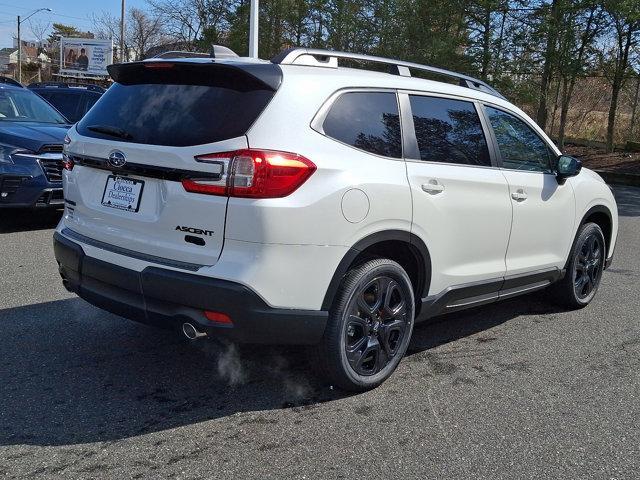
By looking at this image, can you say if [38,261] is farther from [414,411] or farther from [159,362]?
[414,411]

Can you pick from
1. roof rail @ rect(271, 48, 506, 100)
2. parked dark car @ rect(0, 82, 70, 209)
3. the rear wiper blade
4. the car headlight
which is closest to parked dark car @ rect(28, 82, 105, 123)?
parked dark car @ rect(0, 82, 70, 209)

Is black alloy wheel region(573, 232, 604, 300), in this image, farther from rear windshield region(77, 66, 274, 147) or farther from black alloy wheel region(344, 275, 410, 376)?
rear windshield region(77, 66, 274, 147)

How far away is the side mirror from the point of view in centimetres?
503

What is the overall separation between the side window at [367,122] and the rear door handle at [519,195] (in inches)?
47.7

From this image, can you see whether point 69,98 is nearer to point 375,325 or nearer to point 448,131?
point 448,131

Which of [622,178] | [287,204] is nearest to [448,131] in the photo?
[287,204]

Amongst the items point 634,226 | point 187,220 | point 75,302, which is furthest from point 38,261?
point 634,226

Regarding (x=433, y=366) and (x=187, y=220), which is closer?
(x=187, y=220)

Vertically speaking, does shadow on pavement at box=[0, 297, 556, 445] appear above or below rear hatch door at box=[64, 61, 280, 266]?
below

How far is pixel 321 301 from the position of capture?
334 cm

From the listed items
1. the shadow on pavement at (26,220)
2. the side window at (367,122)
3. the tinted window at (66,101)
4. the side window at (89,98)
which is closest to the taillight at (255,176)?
the side window at (367,122)

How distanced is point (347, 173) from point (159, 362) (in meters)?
1.79

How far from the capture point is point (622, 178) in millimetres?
17094

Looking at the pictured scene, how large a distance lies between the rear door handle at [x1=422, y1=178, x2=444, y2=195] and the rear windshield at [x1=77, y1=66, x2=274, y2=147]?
1126mm
